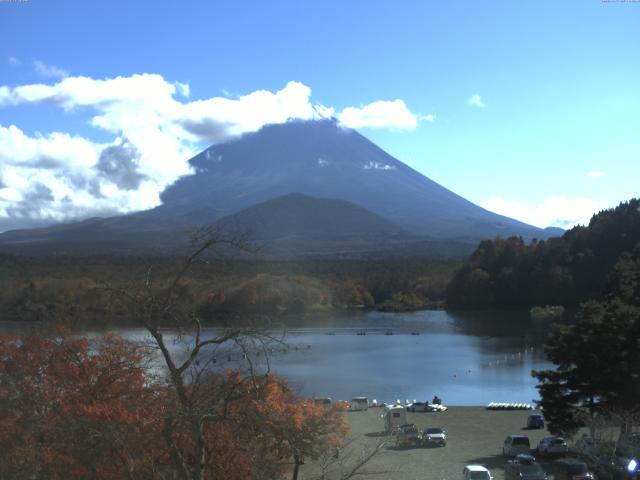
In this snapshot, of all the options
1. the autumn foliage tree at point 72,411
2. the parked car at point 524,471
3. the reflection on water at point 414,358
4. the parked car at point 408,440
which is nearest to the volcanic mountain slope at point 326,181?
the reflection on water at point 414,358

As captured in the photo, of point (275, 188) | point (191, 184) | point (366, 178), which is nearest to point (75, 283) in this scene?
point (275, 188)

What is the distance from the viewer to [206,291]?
38.8 meters

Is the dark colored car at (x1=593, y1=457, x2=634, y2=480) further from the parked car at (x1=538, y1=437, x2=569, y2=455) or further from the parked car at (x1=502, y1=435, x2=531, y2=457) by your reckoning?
the parked car at (x1=502, y1=435, x2=531, y2=457)

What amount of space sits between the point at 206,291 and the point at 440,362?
54.1ft

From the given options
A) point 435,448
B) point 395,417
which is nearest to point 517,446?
point 435,448

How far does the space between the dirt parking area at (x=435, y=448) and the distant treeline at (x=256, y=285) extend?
16958 mm

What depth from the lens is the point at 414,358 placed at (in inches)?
1093

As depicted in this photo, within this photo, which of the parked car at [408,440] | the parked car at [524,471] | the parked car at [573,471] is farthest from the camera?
the parked car at [408,440]

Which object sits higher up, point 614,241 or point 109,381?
point 614,241

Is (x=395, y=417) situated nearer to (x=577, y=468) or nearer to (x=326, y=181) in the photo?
(x=577, y=468)

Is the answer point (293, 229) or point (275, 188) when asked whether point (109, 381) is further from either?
point (275, 188)

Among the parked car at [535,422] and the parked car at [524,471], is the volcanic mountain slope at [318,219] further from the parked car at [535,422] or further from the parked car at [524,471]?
the parked car at [524,471]

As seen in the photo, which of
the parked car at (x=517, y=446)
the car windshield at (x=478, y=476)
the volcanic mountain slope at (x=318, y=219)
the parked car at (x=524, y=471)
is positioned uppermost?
the volcanic mountain slope at (x=318, y=219)

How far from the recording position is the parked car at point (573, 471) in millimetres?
7773
